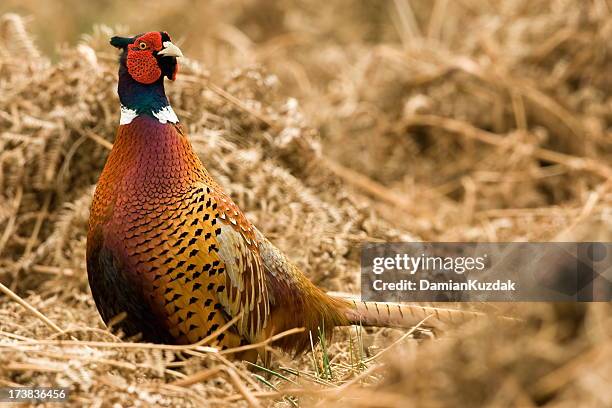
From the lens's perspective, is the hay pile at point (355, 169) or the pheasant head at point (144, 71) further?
the pheasant head at point (144, 71)

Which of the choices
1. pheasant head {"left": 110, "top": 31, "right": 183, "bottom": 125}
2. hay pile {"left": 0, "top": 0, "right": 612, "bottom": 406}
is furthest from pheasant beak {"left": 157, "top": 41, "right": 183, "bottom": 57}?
hay pile {"left": 0, "top": 0, "right": 612, "bottom": 406}

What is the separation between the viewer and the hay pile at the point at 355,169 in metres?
2.23

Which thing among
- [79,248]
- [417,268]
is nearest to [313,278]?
[417,268]

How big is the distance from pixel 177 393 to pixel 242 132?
7.18 feet

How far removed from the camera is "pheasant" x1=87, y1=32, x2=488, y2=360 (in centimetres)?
294

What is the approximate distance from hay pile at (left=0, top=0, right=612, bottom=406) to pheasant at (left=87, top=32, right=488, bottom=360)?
0.15 m

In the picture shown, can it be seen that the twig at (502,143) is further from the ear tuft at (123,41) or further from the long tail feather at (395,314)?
the ear tuft at (123,41)

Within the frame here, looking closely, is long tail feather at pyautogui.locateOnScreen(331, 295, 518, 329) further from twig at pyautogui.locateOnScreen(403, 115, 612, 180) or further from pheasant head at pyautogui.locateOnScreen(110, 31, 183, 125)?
twig at pyautogui.locateOnScreen(403, 115, 612, 180)

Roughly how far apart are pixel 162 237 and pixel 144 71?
1.97 feet

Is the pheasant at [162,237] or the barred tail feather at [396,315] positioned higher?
the pheasant at [162,237]

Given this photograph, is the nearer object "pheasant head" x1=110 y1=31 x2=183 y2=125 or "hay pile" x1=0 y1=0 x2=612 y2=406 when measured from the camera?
"hay pile" x1=0 y1=0 x2=612 y2=406

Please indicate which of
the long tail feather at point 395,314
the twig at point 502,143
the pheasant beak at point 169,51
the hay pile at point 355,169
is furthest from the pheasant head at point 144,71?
the twig at point 502,143

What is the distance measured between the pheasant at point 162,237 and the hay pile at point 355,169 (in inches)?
5.7

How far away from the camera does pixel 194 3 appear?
8.20m
